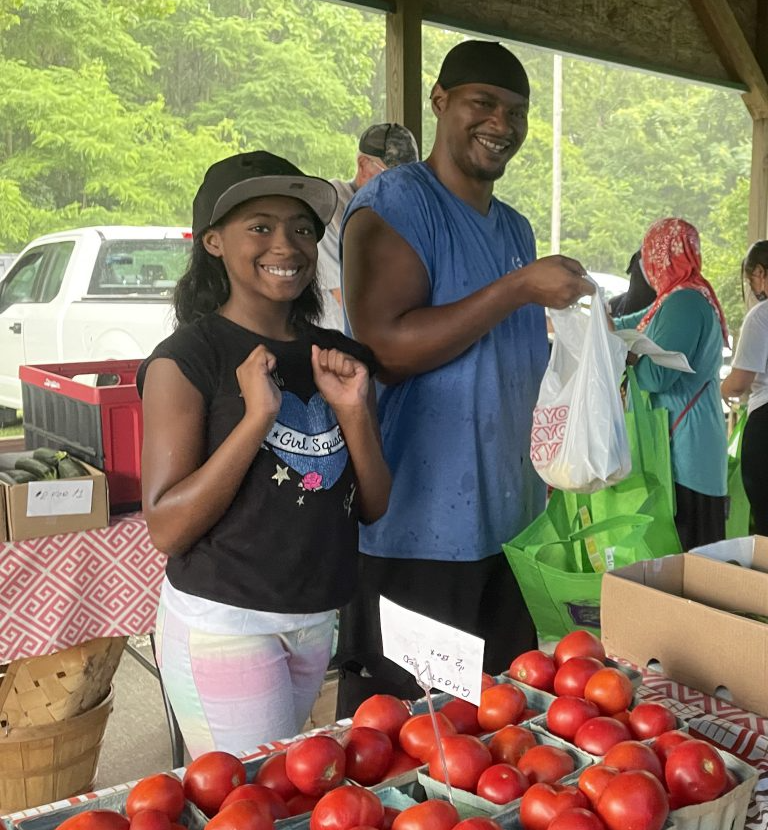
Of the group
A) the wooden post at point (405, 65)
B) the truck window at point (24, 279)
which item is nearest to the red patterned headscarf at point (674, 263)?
the wooden post at point (405, 65)

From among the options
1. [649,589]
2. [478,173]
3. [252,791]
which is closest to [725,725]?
[649,589]

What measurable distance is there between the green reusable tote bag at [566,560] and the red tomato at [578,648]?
338 millimetres

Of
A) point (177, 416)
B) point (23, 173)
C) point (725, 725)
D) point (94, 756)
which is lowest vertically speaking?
point (94, 756)

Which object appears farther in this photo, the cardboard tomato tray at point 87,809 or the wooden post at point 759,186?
the wooden post at point 759,186

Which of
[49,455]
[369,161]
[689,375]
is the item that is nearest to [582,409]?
[49,455]

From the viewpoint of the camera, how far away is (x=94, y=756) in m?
2.60

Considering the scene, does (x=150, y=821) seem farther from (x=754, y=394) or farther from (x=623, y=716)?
(x=754, y=394)

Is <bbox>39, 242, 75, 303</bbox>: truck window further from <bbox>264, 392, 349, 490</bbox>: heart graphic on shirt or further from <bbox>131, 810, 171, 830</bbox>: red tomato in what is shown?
<bbox>131, 810, 171, 830</bbox>: red tomato

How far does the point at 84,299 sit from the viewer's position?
672cm

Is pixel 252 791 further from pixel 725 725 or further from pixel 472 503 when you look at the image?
pixel 472 503

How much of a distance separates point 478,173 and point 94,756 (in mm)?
1840

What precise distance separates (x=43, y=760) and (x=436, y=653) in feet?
5.84

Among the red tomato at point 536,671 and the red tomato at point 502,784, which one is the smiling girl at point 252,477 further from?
the red tomato at point 502,784

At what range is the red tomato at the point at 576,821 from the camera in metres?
0.91
